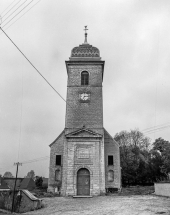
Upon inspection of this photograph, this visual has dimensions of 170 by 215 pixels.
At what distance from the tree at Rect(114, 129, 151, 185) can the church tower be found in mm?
18648

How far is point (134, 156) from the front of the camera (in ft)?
151

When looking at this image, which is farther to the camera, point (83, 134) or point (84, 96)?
point (84, 96)

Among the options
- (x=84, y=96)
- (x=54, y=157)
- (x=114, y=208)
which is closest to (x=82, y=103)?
(x=84, y=96)

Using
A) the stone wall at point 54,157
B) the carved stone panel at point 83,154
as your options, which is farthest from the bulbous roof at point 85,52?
the carved stone panel at point 83,154

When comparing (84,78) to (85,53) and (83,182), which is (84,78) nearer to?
(85,53)

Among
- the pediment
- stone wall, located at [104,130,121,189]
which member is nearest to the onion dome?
the pediment

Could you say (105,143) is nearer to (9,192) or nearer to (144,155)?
(9,192)

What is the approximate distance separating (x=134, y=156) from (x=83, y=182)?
929 inches

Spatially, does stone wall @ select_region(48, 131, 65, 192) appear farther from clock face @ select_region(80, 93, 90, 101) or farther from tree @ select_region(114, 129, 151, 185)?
tree @ select_region(114, 129, 151, 185)

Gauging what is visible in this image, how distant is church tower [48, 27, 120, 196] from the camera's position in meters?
24.7

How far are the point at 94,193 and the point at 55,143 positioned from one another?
8437 mm

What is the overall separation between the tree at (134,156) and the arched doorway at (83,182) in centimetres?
2124

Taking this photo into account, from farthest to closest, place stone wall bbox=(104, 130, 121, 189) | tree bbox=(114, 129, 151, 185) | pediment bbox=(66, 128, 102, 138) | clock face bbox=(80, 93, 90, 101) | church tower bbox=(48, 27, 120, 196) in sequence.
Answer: tree bbox=(114, 129, 151, 185) < clock face bbox=(80, 93, 90, 101) < stone wall bbox=(104, 130, 121, 189) < pediment bbox=(66, 128, 102, 138) < church tower bbox=(48, 27, 120, 196)

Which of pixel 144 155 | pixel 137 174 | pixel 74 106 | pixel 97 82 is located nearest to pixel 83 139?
pixel 74 106
